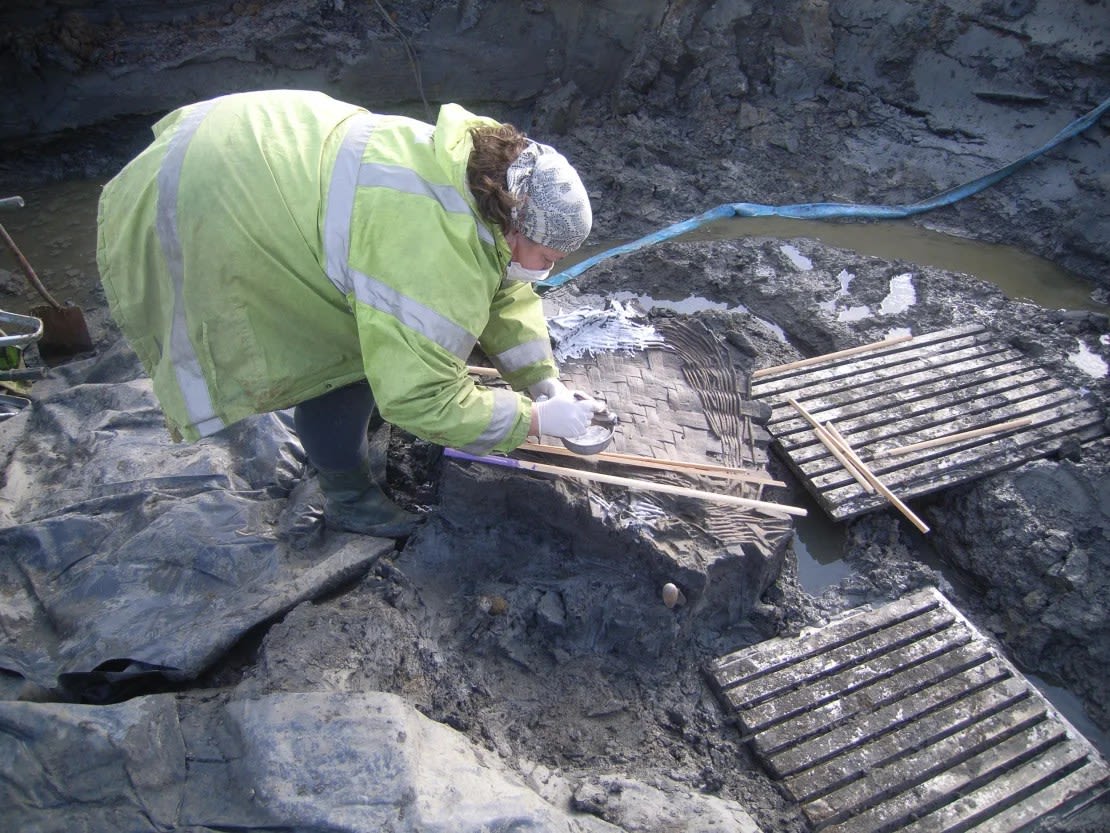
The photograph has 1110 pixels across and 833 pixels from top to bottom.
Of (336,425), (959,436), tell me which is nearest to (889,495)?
(959,436)

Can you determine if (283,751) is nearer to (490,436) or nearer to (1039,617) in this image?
(490,436)

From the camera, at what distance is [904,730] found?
8.91 feet

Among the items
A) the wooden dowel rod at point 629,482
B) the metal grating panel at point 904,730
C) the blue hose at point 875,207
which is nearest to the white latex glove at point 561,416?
the wooden dowel rod at point 629,482

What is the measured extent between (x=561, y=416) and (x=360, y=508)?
34.7 inches

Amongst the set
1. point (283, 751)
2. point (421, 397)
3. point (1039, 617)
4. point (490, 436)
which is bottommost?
point (283, 751)

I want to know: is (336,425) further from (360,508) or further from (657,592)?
(657,592)

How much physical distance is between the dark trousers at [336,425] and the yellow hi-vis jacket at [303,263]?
200mm

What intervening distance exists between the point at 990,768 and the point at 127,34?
6.66 meters

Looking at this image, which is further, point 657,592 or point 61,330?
point 61,330

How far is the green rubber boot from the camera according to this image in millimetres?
2785

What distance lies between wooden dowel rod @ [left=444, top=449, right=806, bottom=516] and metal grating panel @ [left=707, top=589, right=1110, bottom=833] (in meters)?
0.52

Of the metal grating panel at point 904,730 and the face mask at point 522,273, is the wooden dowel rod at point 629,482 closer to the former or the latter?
the metal grating panel at point 904,730

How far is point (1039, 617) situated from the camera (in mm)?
3131

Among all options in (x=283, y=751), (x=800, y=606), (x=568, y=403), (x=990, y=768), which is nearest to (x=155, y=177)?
(x=568, y=403)
